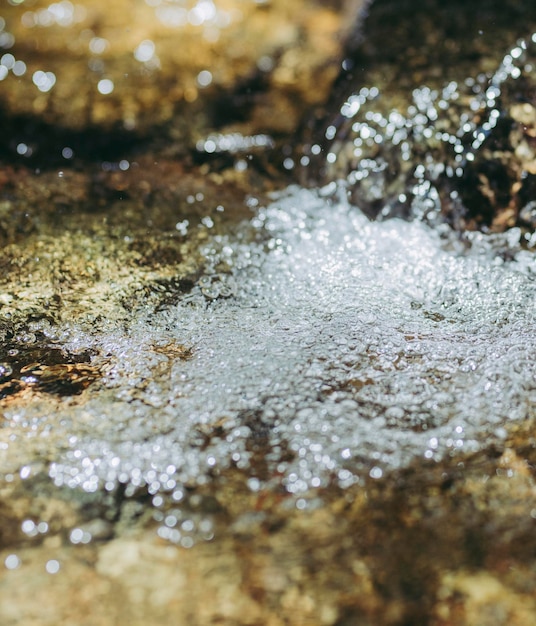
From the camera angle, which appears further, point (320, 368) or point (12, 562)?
point (320, 368)

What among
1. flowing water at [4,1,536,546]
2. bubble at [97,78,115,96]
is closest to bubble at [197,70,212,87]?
bubble at [97,78,115,96]

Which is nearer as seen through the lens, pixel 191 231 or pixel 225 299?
pixel 225 299

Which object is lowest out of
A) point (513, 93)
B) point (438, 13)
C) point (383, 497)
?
point (383, 497)

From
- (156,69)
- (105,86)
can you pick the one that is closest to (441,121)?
(156,69)

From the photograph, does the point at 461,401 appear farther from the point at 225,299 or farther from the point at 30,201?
the point at 30,201

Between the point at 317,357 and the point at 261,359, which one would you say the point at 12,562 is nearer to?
the point at 261,359

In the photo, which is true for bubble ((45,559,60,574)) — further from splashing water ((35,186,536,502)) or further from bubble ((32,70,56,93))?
bubble ((32,70,56,93))

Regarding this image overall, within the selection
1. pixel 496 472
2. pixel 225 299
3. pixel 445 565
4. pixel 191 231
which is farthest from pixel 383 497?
pixel 191 231

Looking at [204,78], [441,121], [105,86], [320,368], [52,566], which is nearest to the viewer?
[52,566]

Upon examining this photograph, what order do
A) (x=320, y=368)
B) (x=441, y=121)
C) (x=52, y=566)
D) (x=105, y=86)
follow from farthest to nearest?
(x=105, y=86) < (x=441, y=121) < (x=320, y=368) < (x=52, y=566)
